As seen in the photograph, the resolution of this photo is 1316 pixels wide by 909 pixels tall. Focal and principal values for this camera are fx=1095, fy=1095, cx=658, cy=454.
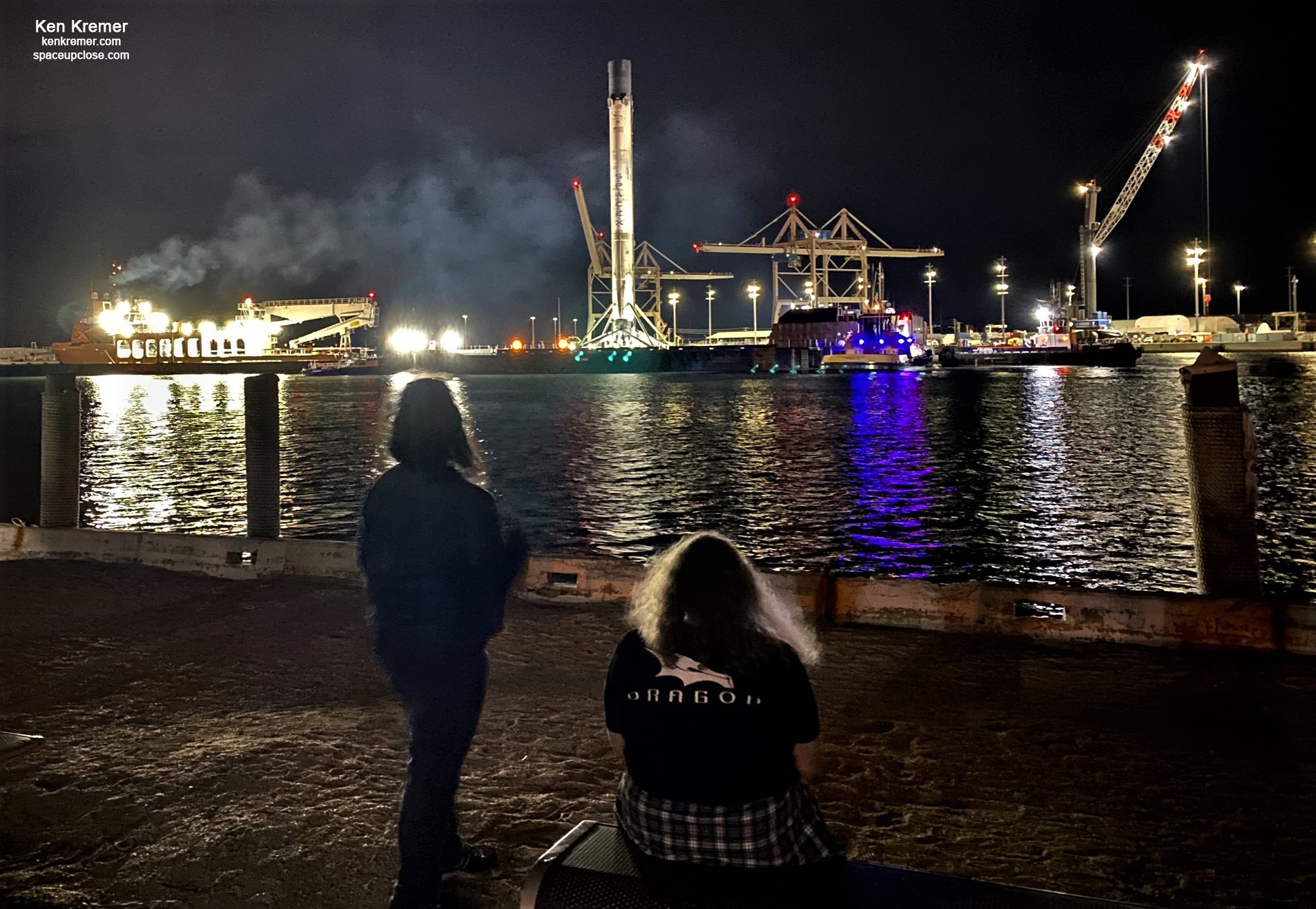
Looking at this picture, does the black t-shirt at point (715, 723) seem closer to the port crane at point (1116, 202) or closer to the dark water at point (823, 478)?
the dark water at point (823, 478)

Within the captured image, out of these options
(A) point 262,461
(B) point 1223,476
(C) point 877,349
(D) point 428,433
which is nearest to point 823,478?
(A) point 262,461

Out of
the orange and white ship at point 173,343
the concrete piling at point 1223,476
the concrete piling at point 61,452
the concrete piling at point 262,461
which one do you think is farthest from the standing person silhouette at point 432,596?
the orange and white ship at point 173,343

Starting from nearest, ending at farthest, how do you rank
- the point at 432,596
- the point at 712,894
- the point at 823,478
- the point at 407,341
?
the point at 712,894 → the point at 432,596 → the point at 823,478 → the point at 407,341

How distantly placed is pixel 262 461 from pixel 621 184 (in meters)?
104

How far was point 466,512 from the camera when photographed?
3340 millimetres

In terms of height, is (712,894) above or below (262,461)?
below

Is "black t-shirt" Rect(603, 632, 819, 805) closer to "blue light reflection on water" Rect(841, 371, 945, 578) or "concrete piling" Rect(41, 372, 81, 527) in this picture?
"concrete piling" Rect(41, 372, 81, 527)

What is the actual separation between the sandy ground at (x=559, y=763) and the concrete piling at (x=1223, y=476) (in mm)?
762

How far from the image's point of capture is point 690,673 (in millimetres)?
2520

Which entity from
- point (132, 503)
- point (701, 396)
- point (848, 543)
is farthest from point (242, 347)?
point (848, 543)

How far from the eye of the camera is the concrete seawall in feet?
21.1

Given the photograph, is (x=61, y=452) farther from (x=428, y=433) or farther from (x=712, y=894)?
(x=712, y=894)

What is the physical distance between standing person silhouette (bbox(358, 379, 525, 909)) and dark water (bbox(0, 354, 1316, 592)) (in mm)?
204

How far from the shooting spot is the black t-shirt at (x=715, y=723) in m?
2.51
